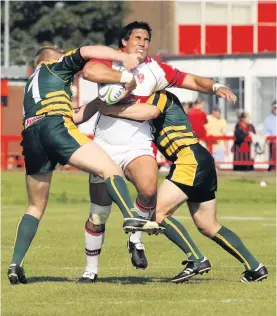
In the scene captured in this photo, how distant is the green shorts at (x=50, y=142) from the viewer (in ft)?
36.9

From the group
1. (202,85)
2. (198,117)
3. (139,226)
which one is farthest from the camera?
(198,117)

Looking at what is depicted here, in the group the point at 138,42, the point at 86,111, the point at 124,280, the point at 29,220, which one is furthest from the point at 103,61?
the point at 124,280

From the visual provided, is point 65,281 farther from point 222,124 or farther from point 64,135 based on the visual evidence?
point 222,124

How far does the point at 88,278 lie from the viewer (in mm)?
11852

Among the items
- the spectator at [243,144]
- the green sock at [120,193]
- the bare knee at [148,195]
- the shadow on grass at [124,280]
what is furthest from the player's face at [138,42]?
the spectator at [243,144]

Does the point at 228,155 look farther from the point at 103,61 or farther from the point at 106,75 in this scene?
the point at 106,75

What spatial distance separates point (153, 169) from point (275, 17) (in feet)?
132

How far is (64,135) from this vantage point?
36.9 feet

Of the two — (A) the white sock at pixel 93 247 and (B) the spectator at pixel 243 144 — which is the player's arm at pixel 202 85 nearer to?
(A) the white sock at pixel 93 247

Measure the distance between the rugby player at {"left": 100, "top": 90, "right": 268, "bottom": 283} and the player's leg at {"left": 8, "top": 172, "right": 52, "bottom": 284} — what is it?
839 millimetres

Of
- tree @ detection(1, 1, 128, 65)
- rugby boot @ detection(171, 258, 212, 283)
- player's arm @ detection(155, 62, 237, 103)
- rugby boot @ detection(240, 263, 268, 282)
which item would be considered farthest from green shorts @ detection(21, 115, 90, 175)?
tree @ detection(1, 1, 128, 65)

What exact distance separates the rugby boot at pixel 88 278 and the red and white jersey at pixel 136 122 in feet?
3.81

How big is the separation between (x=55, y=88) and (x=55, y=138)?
437mm

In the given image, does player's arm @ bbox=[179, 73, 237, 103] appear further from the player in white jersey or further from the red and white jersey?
the red and white jersey
